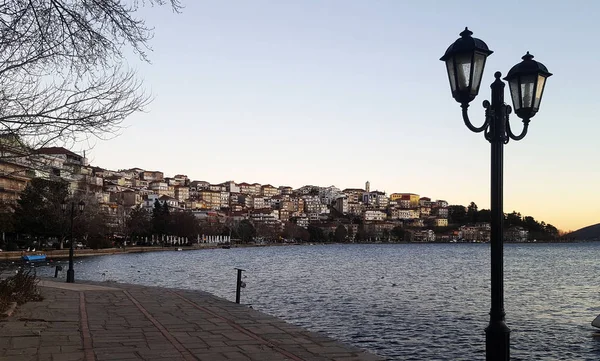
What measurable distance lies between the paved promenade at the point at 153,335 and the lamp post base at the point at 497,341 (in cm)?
294

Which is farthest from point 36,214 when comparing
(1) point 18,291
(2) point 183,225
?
(2) point 183,225

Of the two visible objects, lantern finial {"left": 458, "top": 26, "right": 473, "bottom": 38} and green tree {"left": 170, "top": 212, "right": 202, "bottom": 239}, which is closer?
lantern finial {"left": 458, "top": 26, "right": 473, "bottom": 38}

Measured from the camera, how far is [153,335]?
34.2 feet

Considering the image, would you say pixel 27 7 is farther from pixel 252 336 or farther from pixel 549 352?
pixel 549 352

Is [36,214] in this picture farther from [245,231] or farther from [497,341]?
[245,231]

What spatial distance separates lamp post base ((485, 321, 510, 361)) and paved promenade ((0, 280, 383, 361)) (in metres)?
2.94

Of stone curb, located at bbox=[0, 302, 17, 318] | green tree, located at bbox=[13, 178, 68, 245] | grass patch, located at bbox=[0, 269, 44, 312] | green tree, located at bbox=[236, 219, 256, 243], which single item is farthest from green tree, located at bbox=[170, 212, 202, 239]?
stone curb, located at bbox=[0, 302, 17, 318]

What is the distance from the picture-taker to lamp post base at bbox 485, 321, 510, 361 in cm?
629

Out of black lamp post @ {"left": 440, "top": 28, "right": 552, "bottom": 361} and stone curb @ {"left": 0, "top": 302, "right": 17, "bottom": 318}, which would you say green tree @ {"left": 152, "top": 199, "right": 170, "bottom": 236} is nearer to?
stone curb @ {"left": 0, "top": 302, "right": 17, "bottom": 318}

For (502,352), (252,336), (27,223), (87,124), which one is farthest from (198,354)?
(27,223)

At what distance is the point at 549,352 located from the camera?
56.1 feet

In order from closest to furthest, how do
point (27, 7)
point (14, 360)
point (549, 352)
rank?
1. point (27, 7)
2. point (14, 360)
3. point (549, 352)

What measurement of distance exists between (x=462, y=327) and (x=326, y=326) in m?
4.83

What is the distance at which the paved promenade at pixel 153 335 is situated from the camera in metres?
8.74
